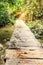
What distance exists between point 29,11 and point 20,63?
13193 mm

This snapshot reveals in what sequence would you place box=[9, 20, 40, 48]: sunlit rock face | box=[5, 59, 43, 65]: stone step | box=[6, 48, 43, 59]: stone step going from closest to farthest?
box=[5, 59, 43, 65]: stone step < box=[6, 48, 43, 59]: stone step < box=[9, 20, 40, 48]: sunlit rock face

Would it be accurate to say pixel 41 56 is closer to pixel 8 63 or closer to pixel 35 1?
pixel 8 63

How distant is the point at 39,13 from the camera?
14.4 metres

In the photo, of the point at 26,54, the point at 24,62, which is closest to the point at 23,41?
the point at 26,54

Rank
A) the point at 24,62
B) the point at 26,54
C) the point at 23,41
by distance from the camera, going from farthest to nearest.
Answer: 1. the point at 23,41
2. the point at 26,54
3. the point at 24,62

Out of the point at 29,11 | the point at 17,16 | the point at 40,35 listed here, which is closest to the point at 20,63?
the point at 40,35

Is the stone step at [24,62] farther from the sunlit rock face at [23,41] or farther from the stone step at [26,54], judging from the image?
the sunlit rock face at [23,41]

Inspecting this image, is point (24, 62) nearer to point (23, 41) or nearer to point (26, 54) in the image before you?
point (26, 54)

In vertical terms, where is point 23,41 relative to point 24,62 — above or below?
below

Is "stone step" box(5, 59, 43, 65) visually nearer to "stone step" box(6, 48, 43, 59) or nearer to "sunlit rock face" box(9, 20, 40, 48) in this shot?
"stone step" box(6, 48, 43, 59)

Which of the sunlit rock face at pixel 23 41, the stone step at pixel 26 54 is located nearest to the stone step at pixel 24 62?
the stone step at pixel 26 54

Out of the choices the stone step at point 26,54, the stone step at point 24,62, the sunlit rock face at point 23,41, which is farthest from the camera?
the sunlit rock face at point 23,41

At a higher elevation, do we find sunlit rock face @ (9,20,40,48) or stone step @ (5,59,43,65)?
stone step @ (5,59,43,65)

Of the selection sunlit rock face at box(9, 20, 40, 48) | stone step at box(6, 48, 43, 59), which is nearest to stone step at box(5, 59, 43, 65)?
stone step at box(6, 48, 43, 59)
